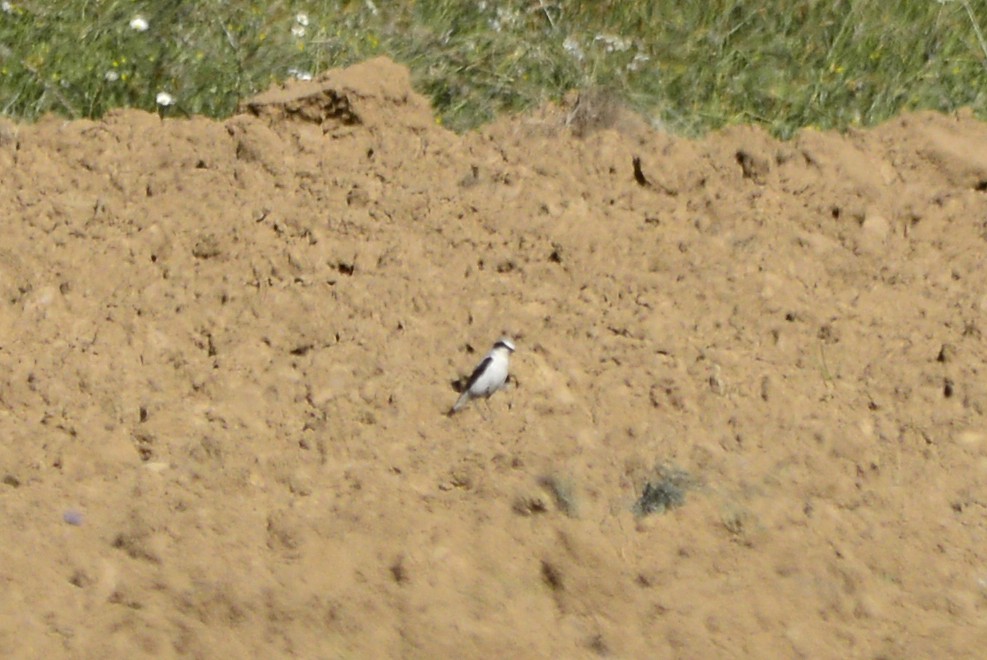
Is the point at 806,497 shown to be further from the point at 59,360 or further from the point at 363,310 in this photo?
the point at 59,360

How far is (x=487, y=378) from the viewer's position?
12.8ft

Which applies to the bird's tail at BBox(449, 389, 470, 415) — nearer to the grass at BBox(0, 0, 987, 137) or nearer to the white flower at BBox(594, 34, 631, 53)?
the grass at BBox(0, 0, 987, 137)

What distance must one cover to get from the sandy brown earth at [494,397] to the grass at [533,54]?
7.8 inches

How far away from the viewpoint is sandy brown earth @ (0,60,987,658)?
358 centimetres

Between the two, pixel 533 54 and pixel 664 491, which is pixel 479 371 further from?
pixel 533 54

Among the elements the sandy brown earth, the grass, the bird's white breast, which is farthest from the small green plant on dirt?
the grass

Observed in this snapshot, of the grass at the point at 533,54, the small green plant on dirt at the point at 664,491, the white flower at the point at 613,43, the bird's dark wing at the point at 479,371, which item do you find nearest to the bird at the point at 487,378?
the bird's dark wing at the point at 479,371

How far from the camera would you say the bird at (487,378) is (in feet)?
12.8

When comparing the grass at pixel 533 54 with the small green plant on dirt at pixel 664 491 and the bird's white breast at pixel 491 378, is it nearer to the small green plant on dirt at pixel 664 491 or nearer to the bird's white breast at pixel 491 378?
the bird's white breast at pixel 491 378

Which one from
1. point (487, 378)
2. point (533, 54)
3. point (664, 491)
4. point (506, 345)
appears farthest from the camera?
point (533, 54)

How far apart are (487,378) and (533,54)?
1764mm

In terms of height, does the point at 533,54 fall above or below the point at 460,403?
above

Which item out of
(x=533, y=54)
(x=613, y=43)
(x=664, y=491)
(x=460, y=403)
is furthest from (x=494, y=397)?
(x=613, y=43)

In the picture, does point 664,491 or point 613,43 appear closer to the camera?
point 664,491
